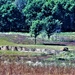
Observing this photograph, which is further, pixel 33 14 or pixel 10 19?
pixel 33 14

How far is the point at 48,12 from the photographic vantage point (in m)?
101

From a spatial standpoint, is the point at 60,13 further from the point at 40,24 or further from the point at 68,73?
the point at 68,73

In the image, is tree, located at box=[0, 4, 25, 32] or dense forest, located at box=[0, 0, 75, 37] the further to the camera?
tree, located at box=[0, 4, 25, 32]

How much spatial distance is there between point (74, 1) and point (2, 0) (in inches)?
979

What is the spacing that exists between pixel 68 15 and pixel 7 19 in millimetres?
21669

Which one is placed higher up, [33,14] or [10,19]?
[33,14]

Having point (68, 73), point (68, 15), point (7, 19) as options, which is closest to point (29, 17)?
Result: point (7, 19)

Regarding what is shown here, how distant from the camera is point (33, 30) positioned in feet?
254

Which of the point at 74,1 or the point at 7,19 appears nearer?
the point at 7,19

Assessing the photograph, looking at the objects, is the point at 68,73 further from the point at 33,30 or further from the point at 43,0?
the point at 43,0

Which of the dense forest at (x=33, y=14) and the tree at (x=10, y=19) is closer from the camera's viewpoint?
the dense forest at (x=33, y=14)

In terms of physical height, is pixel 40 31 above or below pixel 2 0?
below

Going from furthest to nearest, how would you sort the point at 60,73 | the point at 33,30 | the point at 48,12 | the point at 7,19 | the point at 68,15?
the point at 68,15, the point at 7,19, the point at 48,12, the point at 33,30, the point at 60,73

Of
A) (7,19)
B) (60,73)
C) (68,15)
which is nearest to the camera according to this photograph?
(60,73)
